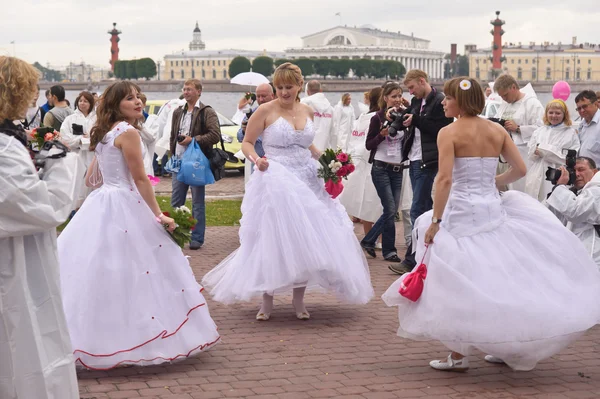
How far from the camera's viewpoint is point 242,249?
7.90 meters

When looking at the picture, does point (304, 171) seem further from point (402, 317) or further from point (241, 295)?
point (402, 317)

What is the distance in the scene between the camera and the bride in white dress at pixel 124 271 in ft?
20.4

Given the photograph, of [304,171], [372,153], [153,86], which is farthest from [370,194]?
[153,86]

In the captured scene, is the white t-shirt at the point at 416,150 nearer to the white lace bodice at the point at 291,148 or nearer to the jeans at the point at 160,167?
the white lace bodice at the point at 291,148

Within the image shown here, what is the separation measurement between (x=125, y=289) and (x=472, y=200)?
7.31ft

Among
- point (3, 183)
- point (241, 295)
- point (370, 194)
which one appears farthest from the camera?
point (370, 194)

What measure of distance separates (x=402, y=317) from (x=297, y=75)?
97.9 inches

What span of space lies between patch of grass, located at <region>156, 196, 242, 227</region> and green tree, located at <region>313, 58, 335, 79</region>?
6131 inches

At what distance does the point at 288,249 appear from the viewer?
766 cm

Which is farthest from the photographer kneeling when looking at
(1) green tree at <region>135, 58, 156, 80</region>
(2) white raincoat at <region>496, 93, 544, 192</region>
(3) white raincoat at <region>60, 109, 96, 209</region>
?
(1) green tree at <region>135, 58, 156, 80</region>

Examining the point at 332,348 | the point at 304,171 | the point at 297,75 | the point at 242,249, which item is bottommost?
the point at 332,348

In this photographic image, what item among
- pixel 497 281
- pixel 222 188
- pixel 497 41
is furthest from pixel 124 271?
pixel 497 41

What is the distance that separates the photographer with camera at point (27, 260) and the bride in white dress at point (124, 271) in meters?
1.50

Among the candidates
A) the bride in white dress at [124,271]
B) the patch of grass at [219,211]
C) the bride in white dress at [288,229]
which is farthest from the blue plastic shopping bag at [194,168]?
the bride in white dress at [124,271]
